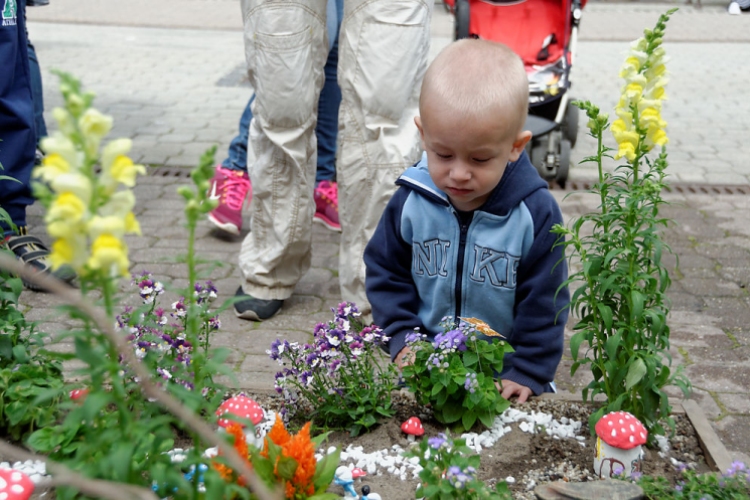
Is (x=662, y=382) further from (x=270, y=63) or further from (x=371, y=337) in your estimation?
(x=270, y=63)

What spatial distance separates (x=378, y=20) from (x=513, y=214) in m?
0.93

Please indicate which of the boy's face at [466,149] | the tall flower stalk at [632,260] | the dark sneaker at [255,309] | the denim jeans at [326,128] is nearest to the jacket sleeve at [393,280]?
the boy's face at [466,149]

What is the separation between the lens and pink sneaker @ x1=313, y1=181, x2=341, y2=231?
4641 mm

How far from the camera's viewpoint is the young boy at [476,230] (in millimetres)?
2510

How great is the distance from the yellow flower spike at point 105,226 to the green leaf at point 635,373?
1.41 m

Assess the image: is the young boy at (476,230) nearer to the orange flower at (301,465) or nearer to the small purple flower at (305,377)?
the small purple flower at (305,377)

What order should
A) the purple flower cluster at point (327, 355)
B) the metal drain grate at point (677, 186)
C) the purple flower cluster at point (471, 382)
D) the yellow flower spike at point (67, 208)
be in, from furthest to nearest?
the metal drain grate at point (677, 186) → the purple flower cluster at point (327, 355) → the purple flower cluster at point (471, 382) → the yellow flower spike at point (67, 208)

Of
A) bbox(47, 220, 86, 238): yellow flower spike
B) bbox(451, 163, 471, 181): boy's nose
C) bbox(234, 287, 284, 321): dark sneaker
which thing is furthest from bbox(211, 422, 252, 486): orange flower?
bbox(234, 287, 284, 321): dark sneaker

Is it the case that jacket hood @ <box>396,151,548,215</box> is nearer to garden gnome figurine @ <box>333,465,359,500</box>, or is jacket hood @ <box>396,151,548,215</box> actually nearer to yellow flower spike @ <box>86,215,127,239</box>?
garden gnome figurine @ <box>333,465,359,500</box>

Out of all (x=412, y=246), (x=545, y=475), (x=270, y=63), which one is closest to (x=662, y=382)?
(x=545, y=475)

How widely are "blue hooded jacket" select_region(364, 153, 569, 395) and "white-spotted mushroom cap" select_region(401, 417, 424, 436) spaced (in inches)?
15.8

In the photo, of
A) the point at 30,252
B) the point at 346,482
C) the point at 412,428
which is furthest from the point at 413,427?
the point at 30,252

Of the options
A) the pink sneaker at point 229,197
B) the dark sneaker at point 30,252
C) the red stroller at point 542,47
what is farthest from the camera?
the red stroller at point 542,47

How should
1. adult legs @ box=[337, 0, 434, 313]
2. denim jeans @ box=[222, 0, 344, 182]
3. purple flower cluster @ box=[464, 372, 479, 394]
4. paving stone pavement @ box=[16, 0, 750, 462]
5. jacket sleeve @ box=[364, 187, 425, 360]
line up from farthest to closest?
denim jeans @ box=[222, 0, 344, 182]
paving stone pavement @ box=[16, 0, 750, 462]
adult legs @ box=[337, 0, 434, 313]
jacket sleeve @ box=[364, 187, 425, 360]
purple flower cluster @ box=[464, 372, 479, 394]
